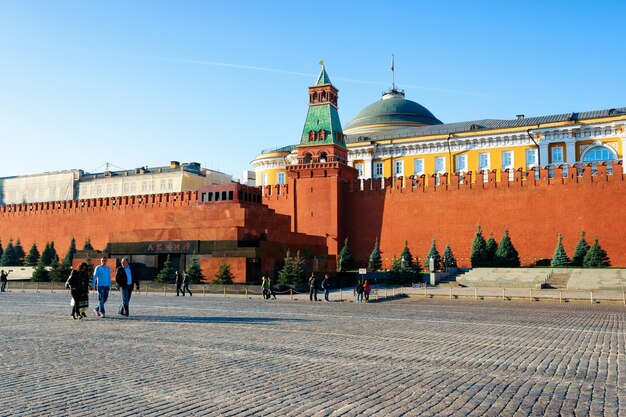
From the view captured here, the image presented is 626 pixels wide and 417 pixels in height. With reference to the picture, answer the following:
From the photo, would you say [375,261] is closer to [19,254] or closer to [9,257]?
[19,254]

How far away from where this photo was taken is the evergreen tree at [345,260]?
32.0 meters

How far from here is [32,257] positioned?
41.2 m

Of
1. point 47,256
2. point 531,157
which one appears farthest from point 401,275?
point 47,256

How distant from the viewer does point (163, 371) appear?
19.1 feet

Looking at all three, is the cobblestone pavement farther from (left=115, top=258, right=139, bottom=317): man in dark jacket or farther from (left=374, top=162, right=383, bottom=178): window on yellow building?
(left=374, top=162, right=383, bottom=178): window on yellow building

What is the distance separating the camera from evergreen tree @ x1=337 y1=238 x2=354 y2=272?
32.0 meters

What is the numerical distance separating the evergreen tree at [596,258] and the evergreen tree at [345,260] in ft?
36.4

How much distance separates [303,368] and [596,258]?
23.4m

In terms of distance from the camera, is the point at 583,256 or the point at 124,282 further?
the point at 583,256

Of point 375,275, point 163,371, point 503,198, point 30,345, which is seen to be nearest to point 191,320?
point 30,345

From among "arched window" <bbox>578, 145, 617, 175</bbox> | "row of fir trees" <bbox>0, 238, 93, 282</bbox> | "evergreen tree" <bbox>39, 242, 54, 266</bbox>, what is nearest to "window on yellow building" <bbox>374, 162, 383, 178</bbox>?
"arched window" <bbox>578, 145, 617, 175</bbox>

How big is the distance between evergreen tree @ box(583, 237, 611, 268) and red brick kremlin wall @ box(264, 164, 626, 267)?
66.6 inches

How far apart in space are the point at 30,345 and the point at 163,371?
8.04 feet

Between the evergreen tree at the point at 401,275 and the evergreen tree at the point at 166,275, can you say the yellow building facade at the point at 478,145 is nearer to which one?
the evergreen tree at the point at 401,275
